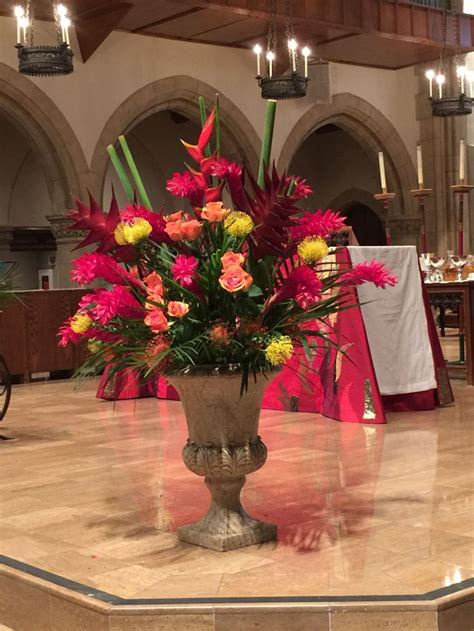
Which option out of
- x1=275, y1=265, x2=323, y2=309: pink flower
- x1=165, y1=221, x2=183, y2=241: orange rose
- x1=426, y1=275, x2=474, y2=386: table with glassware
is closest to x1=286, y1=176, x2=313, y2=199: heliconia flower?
x1=275, y1=265, x2=323, y2=309: pink flower

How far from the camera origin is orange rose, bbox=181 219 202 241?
132 inches

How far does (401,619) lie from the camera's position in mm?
2979

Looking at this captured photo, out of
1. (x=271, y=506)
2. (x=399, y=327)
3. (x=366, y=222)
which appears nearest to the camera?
(x=271, y=506)

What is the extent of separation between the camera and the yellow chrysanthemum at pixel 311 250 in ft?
11.2

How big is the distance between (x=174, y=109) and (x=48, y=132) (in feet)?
6.57

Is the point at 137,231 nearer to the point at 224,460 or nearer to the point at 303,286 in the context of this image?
the point at 303,286

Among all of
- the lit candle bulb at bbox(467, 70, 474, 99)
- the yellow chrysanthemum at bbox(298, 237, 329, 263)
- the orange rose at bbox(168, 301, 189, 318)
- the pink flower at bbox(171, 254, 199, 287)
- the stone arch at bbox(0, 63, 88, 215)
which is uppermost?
the lit candle bulb at bbox(467, 70, 474, 99)

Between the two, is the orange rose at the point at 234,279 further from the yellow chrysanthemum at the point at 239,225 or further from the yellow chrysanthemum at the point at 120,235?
the yellow chrysanthemum at the point at 120,235

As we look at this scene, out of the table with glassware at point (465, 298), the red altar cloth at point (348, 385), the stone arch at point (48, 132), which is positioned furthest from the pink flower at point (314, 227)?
the stone arch at point (48, 132)

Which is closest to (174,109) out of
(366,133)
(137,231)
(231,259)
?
(366,133)

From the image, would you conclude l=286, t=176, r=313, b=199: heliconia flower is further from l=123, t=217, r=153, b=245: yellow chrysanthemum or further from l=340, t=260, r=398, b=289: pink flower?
l=123, t=217, r=153, b=245: yellow chrysanthemum

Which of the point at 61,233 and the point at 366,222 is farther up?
the point at 366,222

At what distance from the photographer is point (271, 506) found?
4.16m

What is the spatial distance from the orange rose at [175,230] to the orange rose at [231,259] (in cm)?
18
